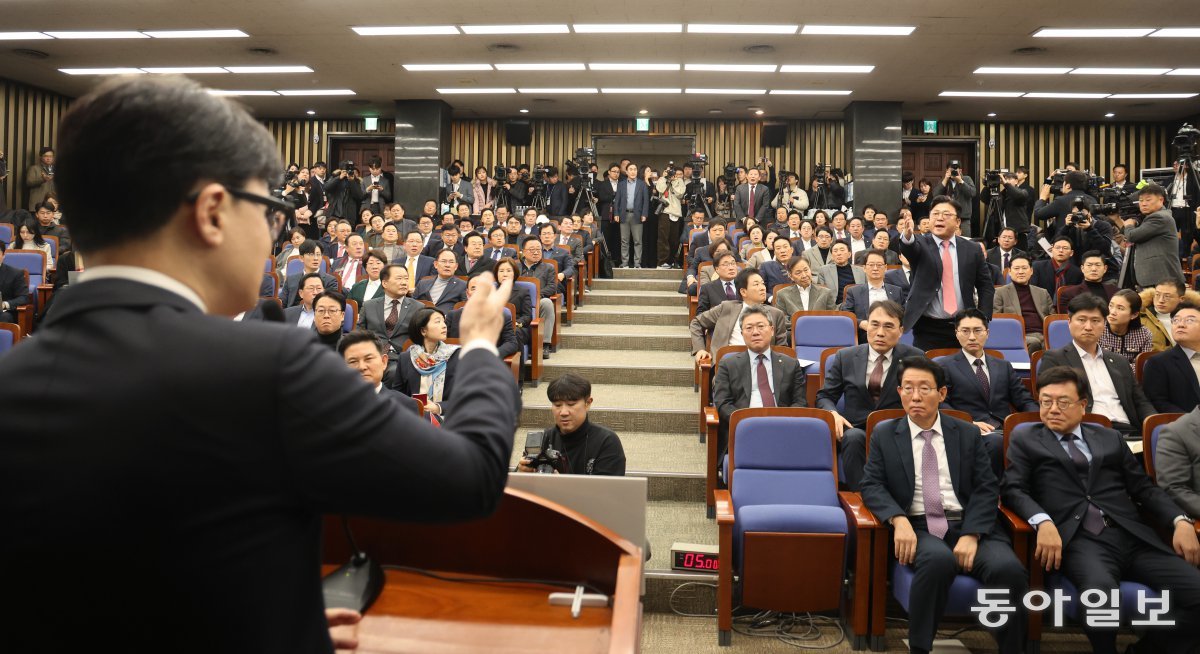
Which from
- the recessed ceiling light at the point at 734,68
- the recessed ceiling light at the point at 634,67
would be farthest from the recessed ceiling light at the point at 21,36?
the recessed ceiling light at the point at 734,68

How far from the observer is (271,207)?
26.4 inches

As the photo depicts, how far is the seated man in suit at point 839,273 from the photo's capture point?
19.7ft

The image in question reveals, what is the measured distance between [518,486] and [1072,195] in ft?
25.3

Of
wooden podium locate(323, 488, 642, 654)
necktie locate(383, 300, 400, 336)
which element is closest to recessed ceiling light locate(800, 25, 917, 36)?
necktie locate(383, 300, 400, 336)

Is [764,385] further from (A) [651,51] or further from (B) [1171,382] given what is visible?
(A) [651,51]

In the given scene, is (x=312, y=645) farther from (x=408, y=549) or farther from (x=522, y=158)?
(x=522, y=158)

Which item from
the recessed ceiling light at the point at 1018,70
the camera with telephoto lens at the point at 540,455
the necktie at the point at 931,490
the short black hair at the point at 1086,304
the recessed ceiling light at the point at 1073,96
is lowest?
the necktie at the point at 931,490

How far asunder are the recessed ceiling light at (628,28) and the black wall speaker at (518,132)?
4.34 meters

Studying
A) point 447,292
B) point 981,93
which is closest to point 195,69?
point 447,292

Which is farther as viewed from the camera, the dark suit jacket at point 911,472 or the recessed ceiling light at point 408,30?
the recessed ceiling light at point 408,30

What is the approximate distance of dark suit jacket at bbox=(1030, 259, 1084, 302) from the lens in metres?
6.04

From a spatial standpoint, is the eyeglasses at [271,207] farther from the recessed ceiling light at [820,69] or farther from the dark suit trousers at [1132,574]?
the recessed ceiling light at [820,69]

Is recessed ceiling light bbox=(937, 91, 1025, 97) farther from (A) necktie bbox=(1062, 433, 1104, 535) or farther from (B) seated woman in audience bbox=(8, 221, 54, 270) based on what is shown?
(B) seated woman in audience bbox=(8, 221, 54, 270)

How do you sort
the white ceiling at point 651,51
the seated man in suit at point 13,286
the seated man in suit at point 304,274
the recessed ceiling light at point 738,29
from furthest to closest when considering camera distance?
the recessed ceiling light at point 738,29 < the white ceiling at point 651,51 < the seated man in suit at point 13,286 < the seated man in suit at point 304,274
